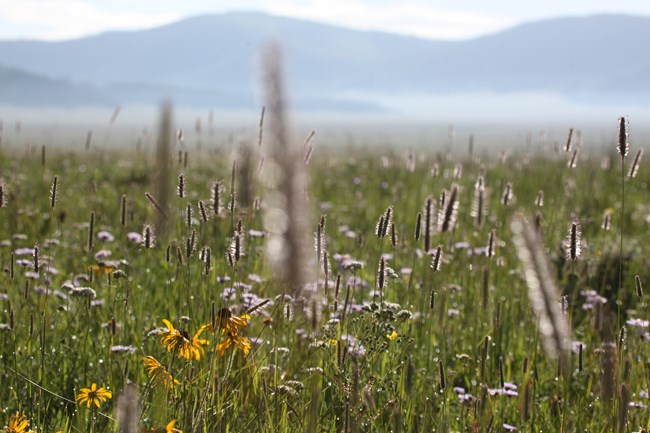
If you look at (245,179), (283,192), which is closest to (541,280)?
(283,192)

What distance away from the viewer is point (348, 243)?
6.92m

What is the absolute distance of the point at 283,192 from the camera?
1009 mm

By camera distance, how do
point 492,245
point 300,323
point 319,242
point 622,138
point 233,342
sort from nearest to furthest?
point 622,138 → point 319,242 → point 233,342 → point 492,245 → point 300,323

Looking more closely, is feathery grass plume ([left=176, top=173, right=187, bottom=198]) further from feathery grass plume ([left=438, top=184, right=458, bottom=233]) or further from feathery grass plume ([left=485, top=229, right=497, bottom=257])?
feathery grass plume ([left=485, top=229, right=497, bottom=257])

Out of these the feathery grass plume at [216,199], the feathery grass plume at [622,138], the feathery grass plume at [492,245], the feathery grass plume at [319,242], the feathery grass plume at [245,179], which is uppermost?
the feathery grass plume at [622,138]

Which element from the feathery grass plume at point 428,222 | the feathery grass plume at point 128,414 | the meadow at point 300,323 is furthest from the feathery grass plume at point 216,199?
the feathery grass plume at point 128,414

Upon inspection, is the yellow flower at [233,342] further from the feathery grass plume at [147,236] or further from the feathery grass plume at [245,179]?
the feathery grass plume at [245,179]

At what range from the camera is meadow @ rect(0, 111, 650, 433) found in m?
1.83

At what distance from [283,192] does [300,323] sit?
3.13 meters

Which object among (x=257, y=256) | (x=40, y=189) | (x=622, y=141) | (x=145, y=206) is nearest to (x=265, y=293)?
(x=257, y=256)

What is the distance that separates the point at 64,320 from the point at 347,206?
510 cm

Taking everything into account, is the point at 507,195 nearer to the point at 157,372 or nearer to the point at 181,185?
the point at 181,185

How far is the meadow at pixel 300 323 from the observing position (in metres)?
1.83

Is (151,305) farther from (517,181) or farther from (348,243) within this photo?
(517,181)
